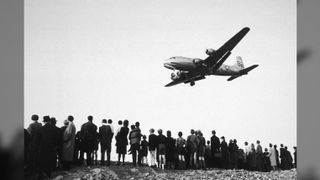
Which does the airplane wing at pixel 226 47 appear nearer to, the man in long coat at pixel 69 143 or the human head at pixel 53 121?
the man in long coat at pixel 69 143

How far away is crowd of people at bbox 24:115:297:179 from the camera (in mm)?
11922

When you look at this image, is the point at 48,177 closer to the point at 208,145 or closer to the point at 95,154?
the point at 95,154

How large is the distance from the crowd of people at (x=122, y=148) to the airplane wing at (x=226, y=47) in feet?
25.0

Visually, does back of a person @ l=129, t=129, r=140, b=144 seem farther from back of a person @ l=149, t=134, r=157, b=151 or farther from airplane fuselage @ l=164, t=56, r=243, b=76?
airplane fuselage @ l=164, t=56, r=243, b=76

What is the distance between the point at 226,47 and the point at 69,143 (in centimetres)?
1624

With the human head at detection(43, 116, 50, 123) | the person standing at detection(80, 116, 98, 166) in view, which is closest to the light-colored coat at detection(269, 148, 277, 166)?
the person standing at detection(80, 116, 98, 166)

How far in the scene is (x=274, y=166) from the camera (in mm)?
21719

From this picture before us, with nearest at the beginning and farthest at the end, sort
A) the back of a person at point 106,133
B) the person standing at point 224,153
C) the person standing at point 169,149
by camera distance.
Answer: the back of a person at point 106,133 < the person standing at point 169,149 < the person standing at point 224,153

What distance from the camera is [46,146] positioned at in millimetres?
12070

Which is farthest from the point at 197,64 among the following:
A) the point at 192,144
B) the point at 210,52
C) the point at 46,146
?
the point at 46,146

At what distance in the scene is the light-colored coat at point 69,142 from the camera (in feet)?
41.8

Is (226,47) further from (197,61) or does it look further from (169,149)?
(169,149)

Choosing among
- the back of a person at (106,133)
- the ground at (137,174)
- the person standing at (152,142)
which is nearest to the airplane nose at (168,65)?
the person standing at (152,142)

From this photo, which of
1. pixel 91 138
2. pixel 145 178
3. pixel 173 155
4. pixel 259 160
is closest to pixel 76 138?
pixel 91 138
